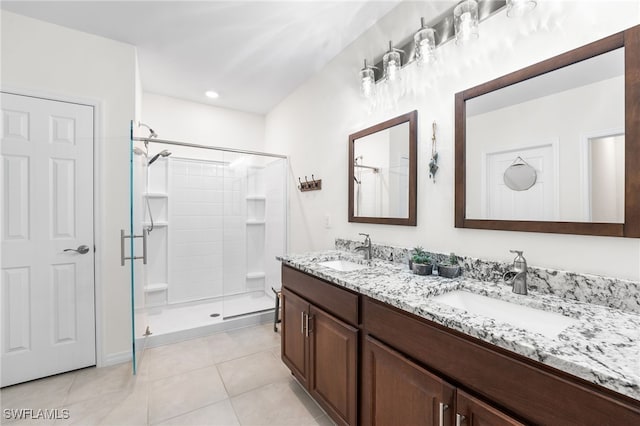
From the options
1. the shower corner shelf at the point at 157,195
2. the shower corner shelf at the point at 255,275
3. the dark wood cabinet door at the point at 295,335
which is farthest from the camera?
the shower corner shelf at the point at 255,275

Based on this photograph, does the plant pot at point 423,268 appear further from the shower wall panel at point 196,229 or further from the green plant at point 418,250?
the shower wall panel at point 196,229

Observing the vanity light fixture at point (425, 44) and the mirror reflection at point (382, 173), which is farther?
the mirror reflection at point (382, 173)

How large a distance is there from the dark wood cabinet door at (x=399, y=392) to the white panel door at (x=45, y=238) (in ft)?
7.39

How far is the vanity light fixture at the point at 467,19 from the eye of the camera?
4.61 ft

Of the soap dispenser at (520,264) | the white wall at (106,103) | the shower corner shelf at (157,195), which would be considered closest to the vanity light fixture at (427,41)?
the soap dispenser at (520,264)

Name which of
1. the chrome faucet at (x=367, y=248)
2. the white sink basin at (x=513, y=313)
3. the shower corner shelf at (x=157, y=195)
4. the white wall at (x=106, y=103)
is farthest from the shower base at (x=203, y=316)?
the white sink basin at (x=513, y=313)

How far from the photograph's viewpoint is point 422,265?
1.50 meters

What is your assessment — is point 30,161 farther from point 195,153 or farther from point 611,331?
point 611,331

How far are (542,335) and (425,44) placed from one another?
1552 millimetres

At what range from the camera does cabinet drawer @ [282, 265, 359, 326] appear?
1.37 m

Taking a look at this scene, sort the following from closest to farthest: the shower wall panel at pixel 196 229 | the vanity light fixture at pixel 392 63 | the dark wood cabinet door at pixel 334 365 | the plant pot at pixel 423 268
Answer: the dark wood cabinet door at pixel 334 365 → the plant pot at pixel 423 268 → the vanity light fixture at pixel 392 63 → the shower wall panel at pixel 196 229

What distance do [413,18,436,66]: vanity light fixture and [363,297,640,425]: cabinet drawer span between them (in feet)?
4.67

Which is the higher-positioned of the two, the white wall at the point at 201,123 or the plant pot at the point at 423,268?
the white wall at the point at 201,123

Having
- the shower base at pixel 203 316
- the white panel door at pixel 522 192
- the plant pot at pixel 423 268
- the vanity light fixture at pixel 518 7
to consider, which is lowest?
the shower base at pixel 203 316
